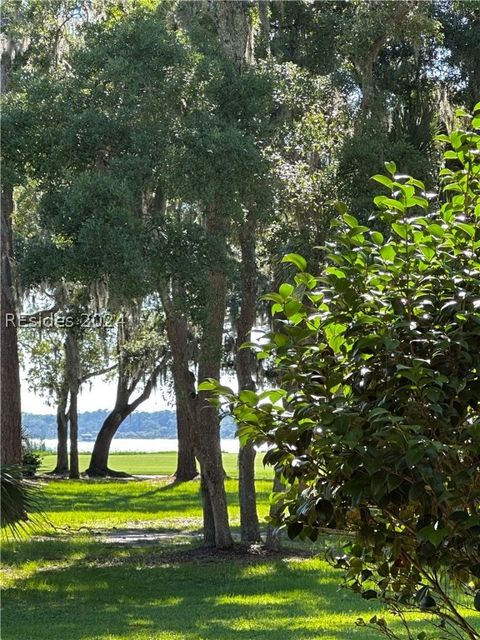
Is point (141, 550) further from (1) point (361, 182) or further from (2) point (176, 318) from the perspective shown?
(1) point (361, 182)

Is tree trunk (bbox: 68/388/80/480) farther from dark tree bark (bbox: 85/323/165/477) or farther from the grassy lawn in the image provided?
the grassy lawn

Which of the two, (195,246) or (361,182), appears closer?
(195,246)

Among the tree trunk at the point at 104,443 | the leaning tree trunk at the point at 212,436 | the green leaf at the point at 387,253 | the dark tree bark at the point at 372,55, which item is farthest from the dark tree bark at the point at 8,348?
the tree trunk at the point at 104,443

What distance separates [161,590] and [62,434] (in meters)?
23.3

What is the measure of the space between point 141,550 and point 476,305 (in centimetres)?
1122

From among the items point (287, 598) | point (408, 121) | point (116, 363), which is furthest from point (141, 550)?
point (116, 363)

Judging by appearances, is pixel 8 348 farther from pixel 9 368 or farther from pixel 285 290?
pixel 285 290

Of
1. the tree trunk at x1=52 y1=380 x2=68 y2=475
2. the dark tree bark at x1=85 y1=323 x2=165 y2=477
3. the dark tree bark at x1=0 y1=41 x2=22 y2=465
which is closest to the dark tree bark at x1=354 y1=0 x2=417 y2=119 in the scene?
the dark tree bark at x1=0 y1=41 x2=22 y2=465

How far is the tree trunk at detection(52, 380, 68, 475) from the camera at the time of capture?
33094mm

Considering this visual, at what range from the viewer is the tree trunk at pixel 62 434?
109 ft

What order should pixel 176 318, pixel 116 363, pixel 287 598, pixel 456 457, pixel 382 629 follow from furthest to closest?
pixel 116 363, pixel 176 318, pixel 287 598, pixel 382 629, pixel 456 457

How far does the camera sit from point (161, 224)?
11.2 meters

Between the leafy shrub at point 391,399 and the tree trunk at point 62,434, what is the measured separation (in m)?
29.4

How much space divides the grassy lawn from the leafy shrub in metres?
3.36
